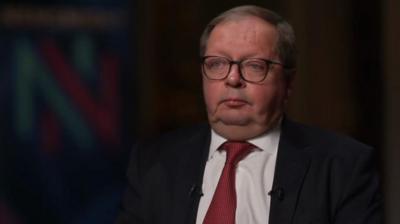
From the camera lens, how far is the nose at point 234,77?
7.13 ft

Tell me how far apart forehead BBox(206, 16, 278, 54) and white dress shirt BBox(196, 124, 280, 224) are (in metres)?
0.23

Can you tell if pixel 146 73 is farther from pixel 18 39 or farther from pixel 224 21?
pixel 224 21

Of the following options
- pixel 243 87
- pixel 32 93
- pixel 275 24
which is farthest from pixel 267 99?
pixel 32 93

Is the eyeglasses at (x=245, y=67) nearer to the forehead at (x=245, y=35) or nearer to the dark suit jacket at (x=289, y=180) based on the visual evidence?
the forehead at (x=245, y=35)

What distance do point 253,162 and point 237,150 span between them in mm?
48

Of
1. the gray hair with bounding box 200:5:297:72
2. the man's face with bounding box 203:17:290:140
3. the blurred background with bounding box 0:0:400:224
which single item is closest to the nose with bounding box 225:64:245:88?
the man's face with bounding box 203:17:290:140

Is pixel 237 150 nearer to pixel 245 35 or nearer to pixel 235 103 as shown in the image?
pixel 235 103

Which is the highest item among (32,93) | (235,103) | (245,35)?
(245,35)

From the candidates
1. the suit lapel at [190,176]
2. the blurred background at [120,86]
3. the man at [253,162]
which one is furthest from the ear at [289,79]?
the blurred background at [120,86]

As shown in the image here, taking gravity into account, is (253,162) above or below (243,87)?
below

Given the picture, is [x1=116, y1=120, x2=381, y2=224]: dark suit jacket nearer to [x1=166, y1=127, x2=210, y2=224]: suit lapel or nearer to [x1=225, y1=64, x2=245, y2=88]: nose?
[x1=166, y1=127, x2=210, y2=224]: suit lapel

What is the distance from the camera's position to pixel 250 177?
221cm

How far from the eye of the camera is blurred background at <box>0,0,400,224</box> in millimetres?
4543

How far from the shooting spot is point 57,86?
460 cm
